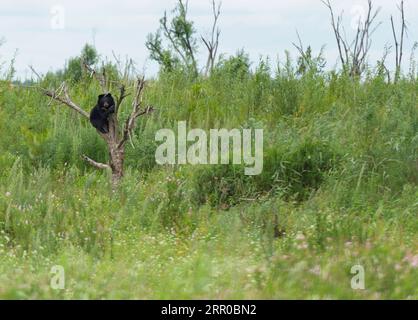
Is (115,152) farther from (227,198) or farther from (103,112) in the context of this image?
(227,198)

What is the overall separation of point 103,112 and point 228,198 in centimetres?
168

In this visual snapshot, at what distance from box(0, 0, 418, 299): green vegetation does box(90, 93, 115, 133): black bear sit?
502 mm

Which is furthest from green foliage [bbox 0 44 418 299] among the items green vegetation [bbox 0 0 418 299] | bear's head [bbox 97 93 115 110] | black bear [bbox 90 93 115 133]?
bear's head [bbox 97 93 115 110]

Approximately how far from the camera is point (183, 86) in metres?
12.2

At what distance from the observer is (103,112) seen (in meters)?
8.95

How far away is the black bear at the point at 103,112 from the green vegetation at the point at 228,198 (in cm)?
50

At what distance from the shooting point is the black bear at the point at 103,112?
29.2ft

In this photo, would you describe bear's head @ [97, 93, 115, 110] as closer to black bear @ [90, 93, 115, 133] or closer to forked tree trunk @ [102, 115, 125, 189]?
black bear @ [90, 93, 115, 133]

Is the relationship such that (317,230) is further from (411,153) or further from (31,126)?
(31,126)

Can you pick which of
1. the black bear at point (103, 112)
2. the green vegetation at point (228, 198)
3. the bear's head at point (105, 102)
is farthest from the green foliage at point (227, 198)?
the bear's head at point (105, 102)

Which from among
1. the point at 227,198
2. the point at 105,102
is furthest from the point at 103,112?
the point at 227,198

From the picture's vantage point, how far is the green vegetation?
219 inches

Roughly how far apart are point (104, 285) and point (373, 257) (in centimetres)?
177
